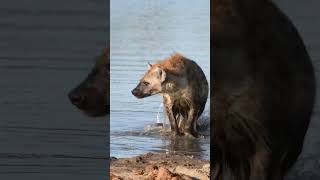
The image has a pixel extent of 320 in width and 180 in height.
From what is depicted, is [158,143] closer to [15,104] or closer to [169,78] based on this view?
[169,78]

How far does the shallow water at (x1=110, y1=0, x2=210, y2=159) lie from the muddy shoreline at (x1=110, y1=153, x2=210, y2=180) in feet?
0.07

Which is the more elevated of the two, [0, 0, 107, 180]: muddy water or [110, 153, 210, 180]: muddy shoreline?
[0, 0, 107, 180]: muddy water

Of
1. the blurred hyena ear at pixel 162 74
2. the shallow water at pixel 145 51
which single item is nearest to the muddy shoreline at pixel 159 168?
the shallow water at pixel 145 51

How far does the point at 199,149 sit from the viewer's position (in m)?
1.84

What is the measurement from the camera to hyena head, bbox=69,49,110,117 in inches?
72.2

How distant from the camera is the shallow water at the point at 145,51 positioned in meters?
1.83

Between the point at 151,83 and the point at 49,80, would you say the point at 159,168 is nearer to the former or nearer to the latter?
the point at 151,83

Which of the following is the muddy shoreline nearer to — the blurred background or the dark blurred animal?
the dark blurred animal

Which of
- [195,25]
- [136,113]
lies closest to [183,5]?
[195,25]

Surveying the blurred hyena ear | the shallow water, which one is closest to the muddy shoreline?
the shallow water

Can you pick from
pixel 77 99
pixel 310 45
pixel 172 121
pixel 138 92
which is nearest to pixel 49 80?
pixel 77 99

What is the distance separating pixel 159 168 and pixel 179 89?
268 millimetres

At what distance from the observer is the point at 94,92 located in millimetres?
1846

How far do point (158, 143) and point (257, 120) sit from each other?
0.33 metres
